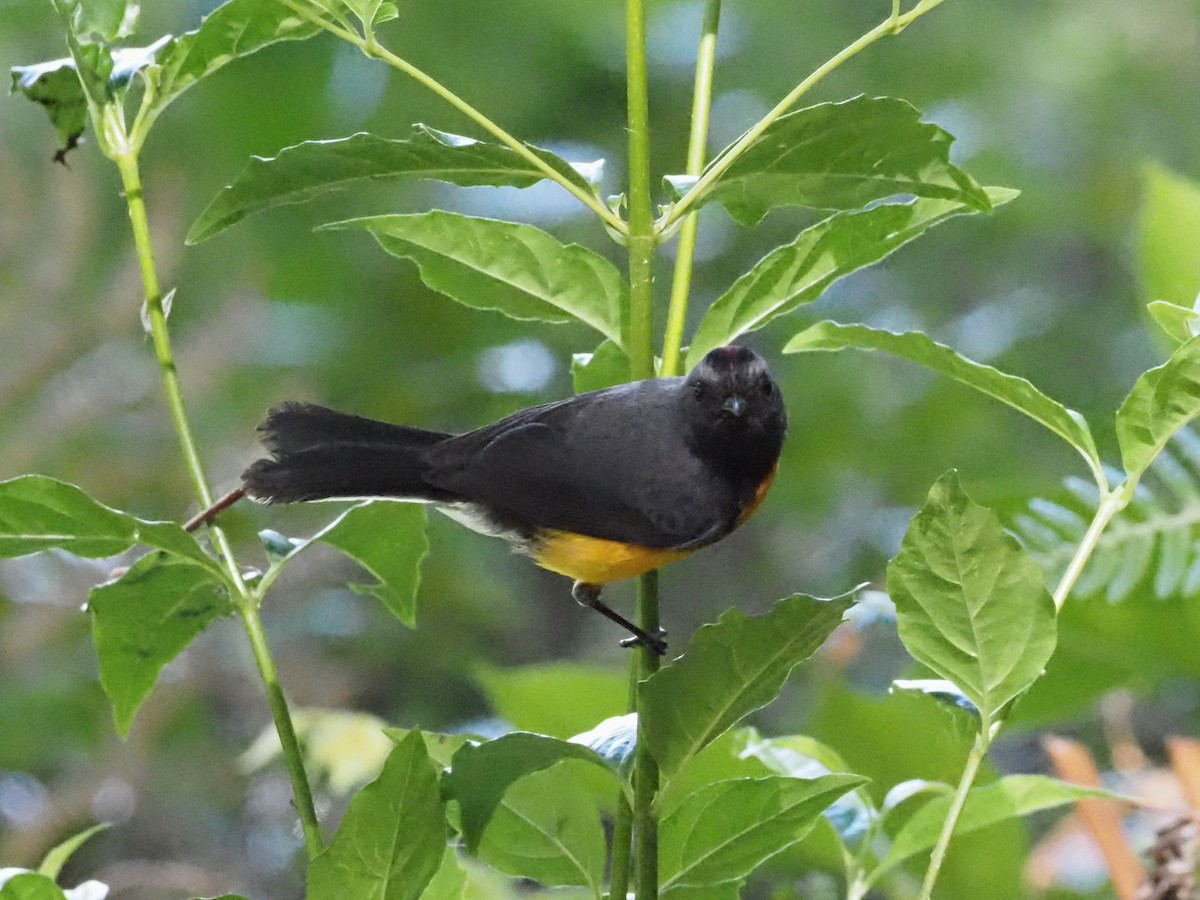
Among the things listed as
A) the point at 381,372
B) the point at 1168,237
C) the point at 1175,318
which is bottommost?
the point at 381,372

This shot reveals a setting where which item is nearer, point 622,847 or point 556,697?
point 622,847

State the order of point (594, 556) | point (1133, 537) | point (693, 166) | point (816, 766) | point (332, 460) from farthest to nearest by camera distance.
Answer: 1. point (1133, 537)
2. point (594, 556)
3. point (332, 460)
4. point (816, 766)
5. point (693, 166)

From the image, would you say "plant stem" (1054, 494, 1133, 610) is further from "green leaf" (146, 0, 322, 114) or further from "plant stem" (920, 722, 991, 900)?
"green leaf" (146, 0, 322, 114)

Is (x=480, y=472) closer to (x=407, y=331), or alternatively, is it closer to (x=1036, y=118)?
(x=407, y=331)

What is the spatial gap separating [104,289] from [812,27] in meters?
1.48

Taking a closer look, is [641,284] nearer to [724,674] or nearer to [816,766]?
[724,674]

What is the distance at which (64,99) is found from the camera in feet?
2.51

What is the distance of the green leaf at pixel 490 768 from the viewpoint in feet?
1.88

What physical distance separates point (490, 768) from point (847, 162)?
0.31 metres

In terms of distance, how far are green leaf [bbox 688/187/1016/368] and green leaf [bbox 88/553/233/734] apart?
1.06 ft

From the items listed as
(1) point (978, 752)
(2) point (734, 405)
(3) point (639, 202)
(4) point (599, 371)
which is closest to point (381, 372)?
(2) point (734, 405)

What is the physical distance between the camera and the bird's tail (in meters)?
0.86

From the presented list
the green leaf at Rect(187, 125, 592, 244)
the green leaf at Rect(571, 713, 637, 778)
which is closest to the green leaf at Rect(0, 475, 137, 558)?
the green leaf at Rect(187, 125, 592, 244)

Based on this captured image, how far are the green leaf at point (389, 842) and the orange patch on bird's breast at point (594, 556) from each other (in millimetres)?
392
